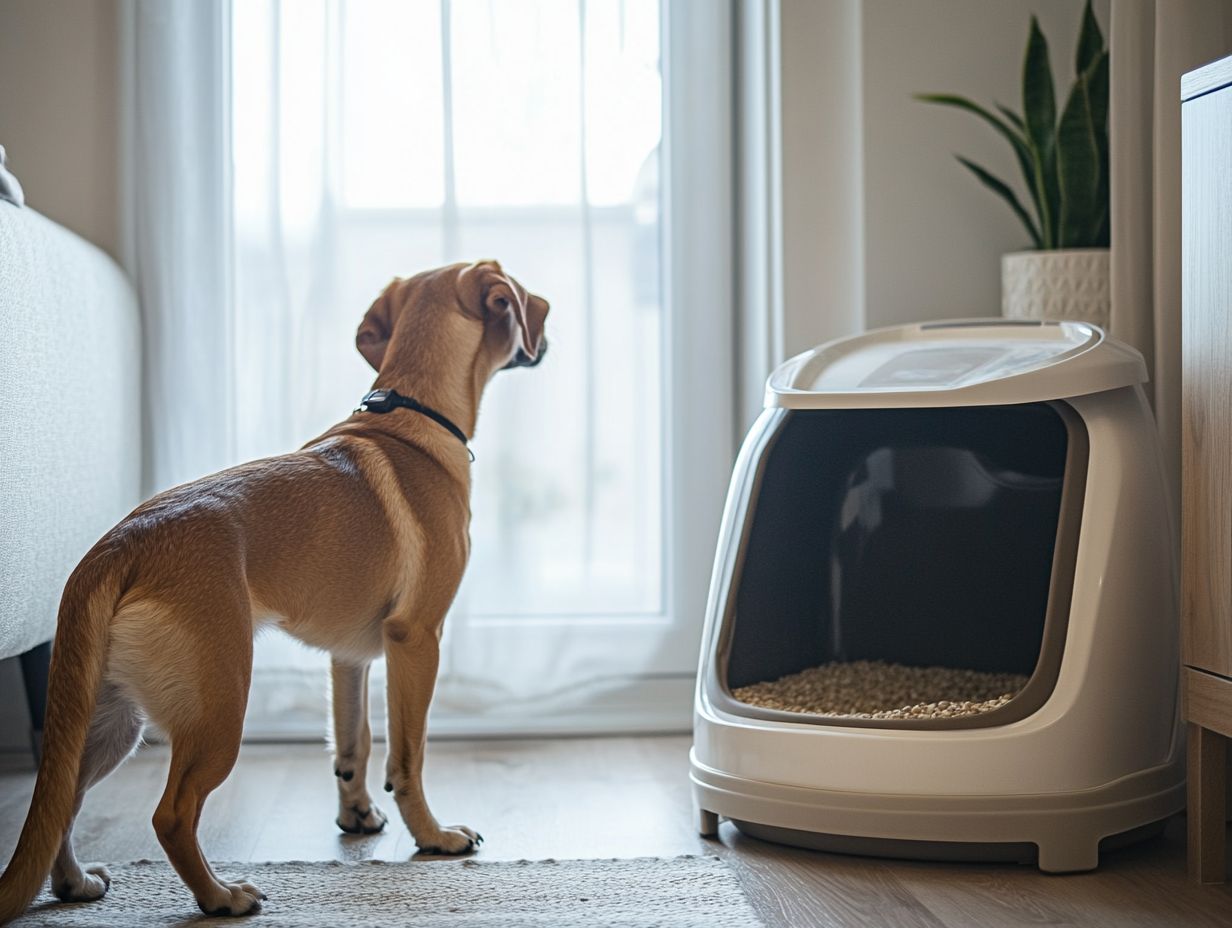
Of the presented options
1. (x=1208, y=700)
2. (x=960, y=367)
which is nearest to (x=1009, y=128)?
(x=960, y=367)

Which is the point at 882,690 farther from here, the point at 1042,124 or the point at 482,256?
the point at 482,256

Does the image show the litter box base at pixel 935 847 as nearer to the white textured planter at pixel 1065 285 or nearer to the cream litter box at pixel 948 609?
the cream litter box at pixel 948 609

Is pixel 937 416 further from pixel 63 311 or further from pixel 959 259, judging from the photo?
pixel 63 311

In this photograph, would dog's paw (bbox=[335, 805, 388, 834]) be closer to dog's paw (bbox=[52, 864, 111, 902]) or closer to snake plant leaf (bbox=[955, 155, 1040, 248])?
dog's paw (bbox=[52, 864, 111, 902])

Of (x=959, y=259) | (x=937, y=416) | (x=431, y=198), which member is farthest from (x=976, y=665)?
(x=431, y=198)

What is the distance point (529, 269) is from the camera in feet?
9.20

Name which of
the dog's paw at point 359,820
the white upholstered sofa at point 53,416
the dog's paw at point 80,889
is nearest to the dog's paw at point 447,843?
the dog's paw at point 359,820

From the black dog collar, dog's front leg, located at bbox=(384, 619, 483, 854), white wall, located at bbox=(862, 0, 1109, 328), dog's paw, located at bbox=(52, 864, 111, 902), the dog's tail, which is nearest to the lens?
the dog's tail

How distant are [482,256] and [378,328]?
80 cm

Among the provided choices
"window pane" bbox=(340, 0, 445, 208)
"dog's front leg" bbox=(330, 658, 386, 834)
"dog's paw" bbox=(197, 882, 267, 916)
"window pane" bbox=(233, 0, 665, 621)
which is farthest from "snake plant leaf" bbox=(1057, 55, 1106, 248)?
"dog's paw" bbox=(197, 882, 267, 916)

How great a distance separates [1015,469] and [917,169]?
0.71 metres

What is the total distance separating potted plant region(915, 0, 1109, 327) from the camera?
2.26m

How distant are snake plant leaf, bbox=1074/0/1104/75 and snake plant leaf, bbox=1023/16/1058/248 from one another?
0.06m

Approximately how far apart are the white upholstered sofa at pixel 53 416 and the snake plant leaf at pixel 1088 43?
72.3 inches
